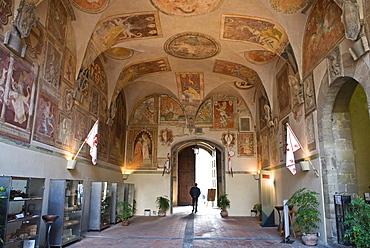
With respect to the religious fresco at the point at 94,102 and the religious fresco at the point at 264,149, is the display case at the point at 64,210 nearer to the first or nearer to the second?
the religious fresco at the point at 94,102

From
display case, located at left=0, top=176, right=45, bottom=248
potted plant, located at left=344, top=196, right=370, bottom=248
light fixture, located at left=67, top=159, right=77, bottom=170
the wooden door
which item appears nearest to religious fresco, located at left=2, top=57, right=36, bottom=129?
display case, located at left=0, top=176, right=45, bottom=248

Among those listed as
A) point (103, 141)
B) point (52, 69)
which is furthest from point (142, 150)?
point (52, 69)

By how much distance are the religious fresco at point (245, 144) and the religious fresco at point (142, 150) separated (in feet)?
16.0

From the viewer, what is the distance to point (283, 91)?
11617 mm

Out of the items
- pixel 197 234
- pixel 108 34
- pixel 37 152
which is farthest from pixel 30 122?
pixel 197 234

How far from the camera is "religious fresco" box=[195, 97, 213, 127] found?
1706 centimetres

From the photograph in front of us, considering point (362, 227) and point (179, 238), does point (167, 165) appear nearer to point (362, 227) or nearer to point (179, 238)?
point (179, 238)

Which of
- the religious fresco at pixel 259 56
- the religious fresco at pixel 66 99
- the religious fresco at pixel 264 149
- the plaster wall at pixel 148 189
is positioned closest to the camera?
the religious fresco at pixel 66 99

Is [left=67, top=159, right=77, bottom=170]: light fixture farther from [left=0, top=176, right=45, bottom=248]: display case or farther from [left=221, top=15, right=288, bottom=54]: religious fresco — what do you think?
[left=221, top=15, right=288, bottom=54]: religious fresco

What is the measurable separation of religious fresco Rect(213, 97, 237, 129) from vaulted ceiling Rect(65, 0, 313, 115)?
206 cm

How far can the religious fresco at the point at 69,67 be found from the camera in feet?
29.6

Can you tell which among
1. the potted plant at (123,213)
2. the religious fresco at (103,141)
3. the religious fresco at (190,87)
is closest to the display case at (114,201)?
the potted plant at (123,213)

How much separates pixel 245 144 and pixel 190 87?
4.52 meters

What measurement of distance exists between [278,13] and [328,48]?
2.20 m
